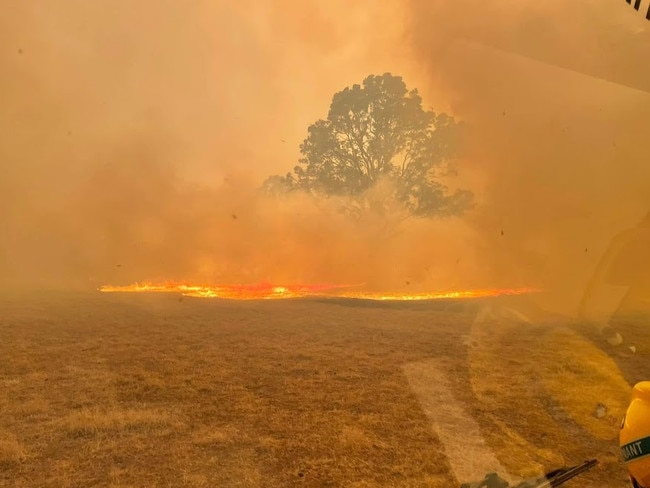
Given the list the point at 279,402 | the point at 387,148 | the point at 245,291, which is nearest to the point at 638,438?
the point at 279,402

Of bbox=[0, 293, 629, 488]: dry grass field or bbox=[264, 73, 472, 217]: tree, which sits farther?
bbox=[264, 73, 472, 217]: tree

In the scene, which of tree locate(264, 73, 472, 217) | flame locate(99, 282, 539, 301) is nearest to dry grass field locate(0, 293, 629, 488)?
flame locate(99, 282, 539, 301)

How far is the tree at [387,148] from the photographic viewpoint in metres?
32.3

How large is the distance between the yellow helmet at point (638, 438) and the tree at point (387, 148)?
29.6 meters

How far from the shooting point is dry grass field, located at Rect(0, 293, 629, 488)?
19.7 feet

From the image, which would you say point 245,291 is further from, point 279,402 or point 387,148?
Answer: point 279,402

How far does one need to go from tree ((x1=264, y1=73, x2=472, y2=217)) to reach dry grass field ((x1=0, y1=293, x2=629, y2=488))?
17.5 metres

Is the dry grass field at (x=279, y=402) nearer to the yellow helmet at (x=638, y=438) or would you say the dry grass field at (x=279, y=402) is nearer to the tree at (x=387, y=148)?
the yellow helmet at (x=638, y=438)

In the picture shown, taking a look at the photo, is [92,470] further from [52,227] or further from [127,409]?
[52,227]

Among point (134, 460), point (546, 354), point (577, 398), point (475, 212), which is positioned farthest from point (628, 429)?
point (475, 212)

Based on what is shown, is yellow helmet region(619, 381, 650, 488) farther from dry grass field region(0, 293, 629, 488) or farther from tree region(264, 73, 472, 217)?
tree region(264, 73, 472, 217)

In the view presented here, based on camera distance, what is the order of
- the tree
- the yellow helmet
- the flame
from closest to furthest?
the yellow helmet < the flame < the tree

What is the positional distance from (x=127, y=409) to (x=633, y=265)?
25.4 meters

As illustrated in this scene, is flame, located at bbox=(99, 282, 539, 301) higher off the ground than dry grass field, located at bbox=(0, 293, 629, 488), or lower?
higher
